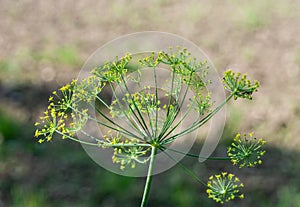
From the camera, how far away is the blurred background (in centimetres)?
357

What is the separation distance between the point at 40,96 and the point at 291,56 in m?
2.53

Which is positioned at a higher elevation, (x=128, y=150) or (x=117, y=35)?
(x=117, y=35)

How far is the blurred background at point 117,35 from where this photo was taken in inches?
141

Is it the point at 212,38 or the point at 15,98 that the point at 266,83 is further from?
the point at 15,98

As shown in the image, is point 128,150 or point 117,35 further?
point 117,35

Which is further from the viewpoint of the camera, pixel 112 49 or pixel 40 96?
pixel 112 49

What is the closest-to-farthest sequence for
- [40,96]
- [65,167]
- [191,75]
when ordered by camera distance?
1. [191,75]
2. [65,167]
3. [40,96]

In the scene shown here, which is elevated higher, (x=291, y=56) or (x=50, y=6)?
(x=50, y=6)

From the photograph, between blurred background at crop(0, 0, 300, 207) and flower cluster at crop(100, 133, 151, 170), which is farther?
blurred background at crop(0, 0, 300, 207)

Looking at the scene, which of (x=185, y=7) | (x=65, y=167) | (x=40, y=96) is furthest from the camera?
(x=185, y=7)

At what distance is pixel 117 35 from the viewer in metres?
5.42

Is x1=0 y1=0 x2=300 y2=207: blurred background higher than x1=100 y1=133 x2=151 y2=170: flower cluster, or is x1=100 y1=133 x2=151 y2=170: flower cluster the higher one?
x1=0 y1=0 x2=300 y2=207: blurred background

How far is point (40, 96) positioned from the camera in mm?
4531

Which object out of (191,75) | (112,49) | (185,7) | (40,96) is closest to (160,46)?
(112,49)
